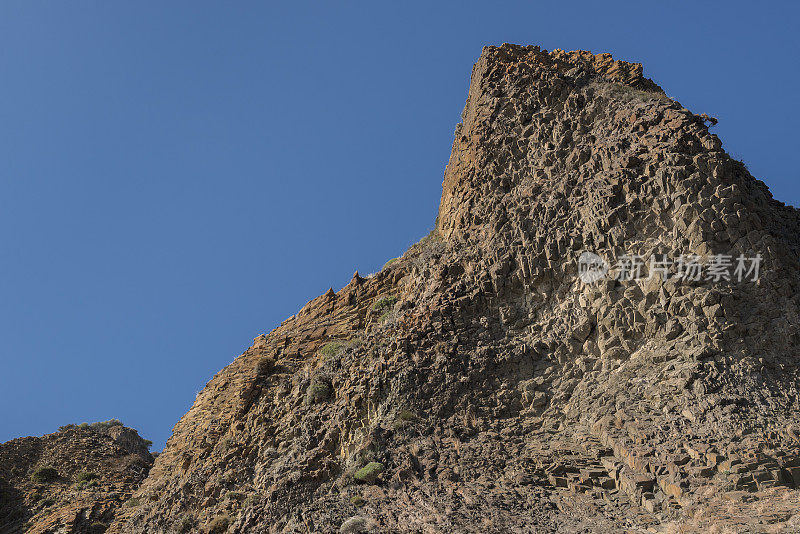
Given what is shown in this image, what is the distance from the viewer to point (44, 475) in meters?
30.5

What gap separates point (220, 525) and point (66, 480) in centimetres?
1605

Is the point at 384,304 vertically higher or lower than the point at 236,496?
higher

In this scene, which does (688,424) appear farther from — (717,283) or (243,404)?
(243,404)

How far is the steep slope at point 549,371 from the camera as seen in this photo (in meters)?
14.1

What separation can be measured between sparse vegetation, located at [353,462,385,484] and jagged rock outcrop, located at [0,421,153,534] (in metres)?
13.3

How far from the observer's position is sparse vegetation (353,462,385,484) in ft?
55.2

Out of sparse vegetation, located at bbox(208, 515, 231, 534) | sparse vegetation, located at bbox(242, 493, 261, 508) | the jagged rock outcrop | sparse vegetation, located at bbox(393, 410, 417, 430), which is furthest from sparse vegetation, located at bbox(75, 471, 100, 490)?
sparse vegetation, located at bbox(393, 410, 417, 430)

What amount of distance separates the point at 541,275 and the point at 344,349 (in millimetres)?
7454

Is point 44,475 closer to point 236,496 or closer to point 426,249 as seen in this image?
point 236,496

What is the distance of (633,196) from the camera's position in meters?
18.3

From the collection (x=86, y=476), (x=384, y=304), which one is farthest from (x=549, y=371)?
(x=86, y=476)

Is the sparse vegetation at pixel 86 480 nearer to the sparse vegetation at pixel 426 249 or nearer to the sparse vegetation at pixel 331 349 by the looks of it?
the sparse vegetation at pixel 331 349

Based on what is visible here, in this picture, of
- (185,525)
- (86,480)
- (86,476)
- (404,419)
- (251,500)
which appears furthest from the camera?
(86,476)

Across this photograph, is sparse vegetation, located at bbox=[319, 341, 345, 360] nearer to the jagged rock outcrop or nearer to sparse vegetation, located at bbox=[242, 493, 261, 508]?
sparse vegetation, located at bbox=[242, 493, 261, 508]
